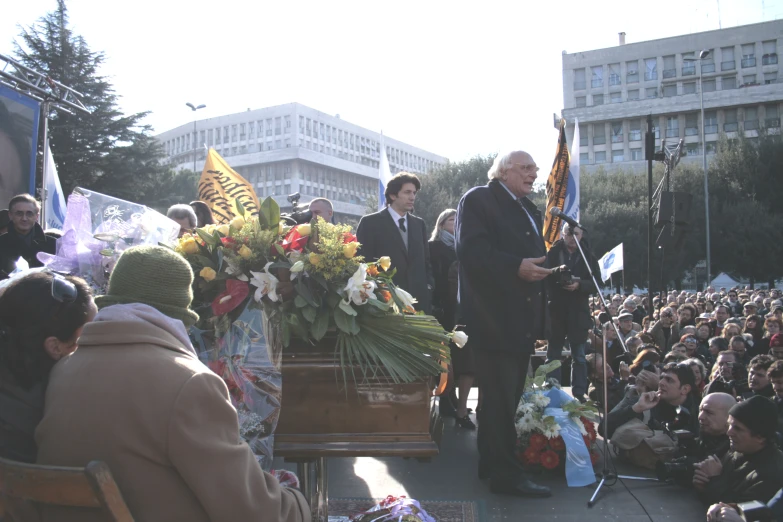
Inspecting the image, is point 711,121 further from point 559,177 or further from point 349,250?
point 349,250

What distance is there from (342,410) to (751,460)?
2.45m

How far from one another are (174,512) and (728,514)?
100 inches

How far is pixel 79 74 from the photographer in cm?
2662

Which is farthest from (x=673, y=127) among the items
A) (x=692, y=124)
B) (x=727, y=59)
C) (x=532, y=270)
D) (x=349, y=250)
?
(x=349, y=250)

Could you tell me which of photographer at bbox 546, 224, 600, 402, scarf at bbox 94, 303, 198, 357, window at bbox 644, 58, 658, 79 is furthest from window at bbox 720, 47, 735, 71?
scarf at bbox 94, 303, 198, 357

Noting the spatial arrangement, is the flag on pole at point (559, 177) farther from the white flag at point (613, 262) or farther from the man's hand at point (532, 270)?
the man's hand at point (532, 270)

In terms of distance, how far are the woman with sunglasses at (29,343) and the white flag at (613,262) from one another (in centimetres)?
1038

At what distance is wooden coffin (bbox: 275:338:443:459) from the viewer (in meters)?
2.77

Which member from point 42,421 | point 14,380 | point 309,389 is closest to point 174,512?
point 42,421

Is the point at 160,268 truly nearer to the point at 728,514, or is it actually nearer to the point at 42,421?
the point at 42,421

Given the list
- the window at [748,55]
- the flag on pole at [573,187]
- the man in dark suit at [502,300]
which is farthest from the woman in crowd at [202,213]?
the window at [748,55]

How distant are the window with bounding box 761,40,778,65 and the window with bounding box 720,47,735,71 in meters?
2.61

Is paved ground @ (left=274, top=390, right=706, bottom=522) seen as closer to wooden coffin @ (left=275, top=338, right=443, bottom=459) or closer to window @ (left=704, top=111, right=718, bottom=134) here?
wooden coffin @ (left=275, top=338, right=443, bottom=459)

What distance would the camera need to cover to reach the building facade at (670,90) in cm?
6103
